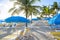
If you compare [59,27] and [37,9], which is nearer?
[59,27]

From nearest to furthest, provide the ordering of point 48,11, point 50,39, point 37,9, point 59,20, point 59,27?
point 59,20 → point 50,39 → point 59,27 → point 37,9 → point 48,11

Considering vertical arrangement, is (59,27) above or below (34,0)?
below

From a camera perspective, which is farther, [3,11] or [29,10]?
[3,11]

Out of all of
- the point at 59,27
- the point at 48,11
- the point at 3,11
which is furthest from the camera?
the point at 48,11

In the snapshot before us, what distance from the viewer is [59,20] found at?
9445mm

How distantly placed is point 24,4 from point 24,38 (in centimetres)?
939

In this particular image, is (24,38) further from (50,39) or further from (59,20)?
(59,20)

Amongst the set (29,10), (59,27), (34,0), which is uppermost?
(34,0)

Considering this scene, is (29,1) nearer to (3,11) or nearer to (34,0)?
(34,0)

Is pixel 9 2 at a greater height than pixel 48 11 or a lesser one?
greater

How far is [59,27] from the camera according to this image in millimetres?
16250

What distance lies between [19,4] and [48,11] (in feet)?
55.3

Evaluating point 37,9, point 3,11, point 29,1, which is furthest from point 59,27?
point 3,11

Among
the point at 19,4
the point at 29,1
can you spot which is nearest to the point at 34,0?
the point at 29,1
